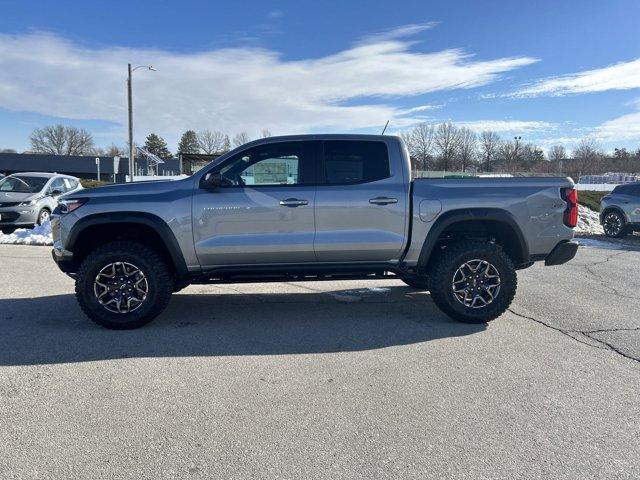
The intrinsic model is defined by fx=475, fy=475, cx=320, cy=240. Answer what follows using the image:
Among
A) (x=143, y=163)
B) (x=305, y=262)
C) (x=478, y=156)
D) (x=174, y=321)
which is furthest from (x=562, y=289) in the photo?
(x=478, y=156)

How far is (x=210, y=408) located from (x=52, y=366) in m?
1.63

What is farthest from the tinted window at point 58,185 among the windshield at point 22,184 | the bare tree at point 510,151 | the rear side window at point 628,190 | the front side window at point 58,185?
the bare tree at point 510,151

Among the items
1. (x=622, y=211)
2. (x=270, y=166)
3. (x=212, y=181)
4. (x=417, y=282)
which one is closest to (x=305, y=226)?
(x=270, y=166)

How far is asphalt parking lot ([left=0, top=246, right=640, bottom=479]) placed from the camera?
8.73ft

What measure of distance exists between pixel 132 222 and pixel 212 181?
36.5 inches

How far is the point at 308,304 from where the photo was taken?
6016 millimetres

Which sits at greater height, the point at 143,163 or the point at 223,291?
the point at 143,163

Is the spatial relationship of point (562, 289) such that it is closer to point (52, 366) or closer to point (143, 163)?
point (52, 366)

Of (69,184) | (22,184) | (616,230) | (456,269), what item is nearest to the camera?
(456,269)

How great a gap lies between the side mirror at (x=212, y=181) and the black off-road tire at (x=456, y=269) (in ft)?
8.10

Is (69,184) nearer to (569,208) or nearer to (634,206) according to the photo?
(569,208)

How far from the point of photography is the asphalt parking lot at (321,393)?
266cm

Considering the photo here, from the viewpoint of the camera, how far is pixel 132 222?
16.0 ft

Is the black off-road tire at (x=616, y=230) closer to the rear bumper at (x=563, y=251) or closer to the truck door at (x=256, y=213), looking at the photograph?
the rear bumper at (x=563, y=251)
